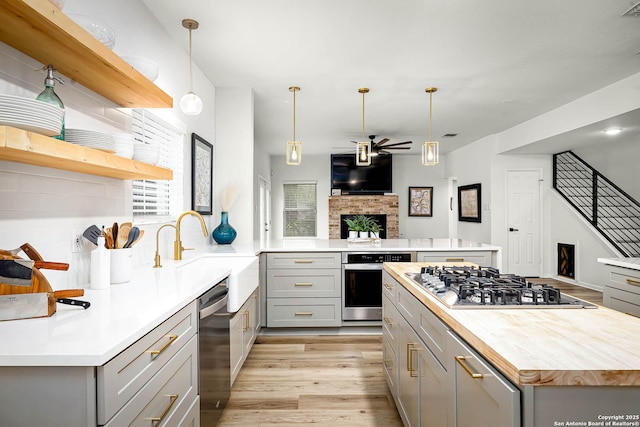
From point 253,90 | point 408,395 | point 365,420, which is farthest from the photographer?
point 253,90

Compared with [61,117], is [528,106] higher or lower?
higher

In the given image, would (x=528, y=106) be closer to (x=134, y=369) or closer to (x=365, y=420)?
(x=365, y=420)

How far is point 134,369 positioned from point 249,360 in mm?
2185

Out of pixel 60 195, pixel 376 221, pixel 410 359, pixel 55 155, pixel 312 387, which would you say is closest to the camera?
pixel 55 155

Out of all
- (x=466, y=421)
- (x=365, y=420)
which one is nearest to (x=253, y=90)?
(x=365, y=420)

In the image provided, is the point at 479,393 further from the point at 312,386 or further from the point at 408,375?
the point at 312,386

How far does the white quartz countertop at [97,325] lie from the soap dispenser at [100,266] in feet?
0.13

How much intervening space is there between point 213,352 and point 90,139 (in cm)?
115

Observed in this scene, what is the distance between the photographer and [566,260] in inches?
260

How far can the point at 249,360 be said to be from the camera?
309 centimetres

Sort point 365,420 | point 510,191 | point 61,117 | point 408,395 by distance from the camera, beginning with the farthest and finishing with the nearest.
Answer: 1. point 510,191
2. point 365,420
3. point 408,395
4. point 61,117

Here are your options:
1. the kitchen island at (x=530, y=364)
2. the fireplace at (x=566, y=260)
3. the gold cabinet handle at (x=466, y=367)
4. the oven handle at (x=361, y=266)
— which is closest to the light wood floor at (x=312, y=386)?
the oven handle at (x=361, y=266)

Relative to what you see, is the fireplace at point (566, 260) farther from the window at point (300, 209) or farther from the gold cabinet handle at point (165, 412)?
the gold cabinet handle at point (165, 412)

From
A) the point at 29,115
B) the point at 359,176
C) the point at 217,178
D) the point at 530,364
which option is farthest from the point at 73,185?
the point at 359,176
